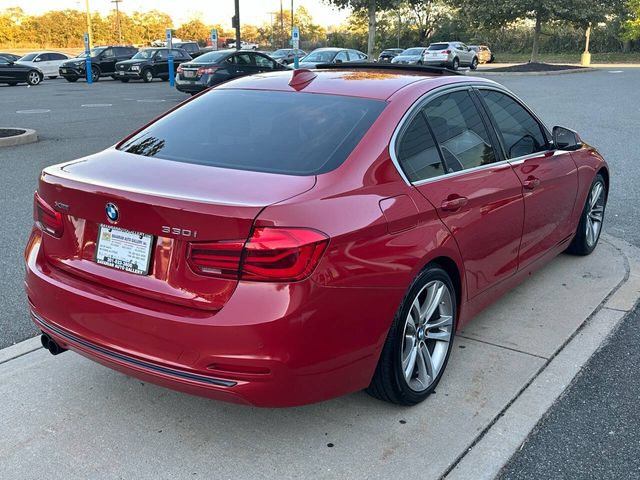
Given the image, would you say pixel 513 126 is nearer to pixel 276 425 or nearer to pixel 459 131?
pixel 459 131

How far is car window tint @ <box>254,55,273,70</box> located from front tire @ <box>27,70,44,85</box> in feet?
40.9

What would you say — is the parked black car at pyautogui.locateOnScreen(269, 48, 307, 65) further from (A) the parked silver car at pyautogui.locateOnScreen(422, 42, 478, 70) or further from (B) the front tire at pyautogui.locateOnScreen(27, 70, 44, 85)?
(B) the front tire at pyautogui.locateOnScreen(27, 70, 44, 85)

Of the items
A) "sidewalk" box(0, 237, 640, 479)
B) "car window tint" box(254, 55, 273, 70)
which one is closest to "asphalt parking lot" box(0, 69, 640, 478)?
"sidewalk" box(0, 237, 640, 479)

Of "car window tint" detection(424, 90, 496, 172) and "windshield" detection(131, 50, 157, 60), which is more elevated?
"windshield" detection(131, 50, 157, 60)

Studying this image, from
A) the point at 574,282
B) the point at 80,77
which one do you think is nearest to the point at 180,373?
the point at 574,282

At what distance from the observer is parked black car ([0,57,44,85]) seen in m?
29.0

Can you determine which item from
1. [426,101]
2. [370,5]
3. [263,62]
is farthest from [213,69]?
[370,5]

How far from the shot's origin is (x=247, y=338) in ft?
8.66

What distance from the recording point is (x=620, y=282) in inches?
206

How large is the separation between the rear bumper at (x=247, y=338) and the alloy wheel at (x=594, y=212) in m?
3.32

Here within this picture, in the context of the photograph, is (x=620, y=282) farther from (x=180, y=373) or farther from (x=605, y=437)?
(x=180, y=373)

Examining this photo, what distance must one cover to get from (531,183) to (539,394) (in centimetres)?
143

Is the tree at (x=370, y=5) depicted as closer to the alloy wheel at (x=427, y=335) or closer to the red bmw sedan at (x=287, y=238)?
the red bmw sedan at (x=287, y=238)

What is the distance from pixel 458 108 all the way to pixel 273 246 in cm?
186
